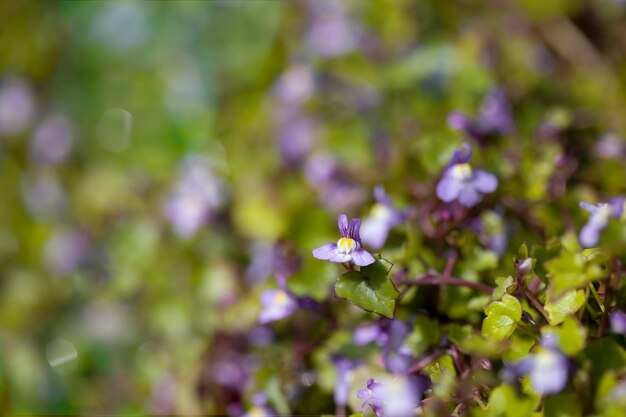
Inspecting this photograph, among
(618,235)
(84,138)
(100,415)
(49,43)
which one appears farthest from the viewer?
(49,43)

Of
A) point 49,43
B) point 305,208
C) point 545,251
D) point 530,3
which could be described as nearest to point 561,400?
point 545,251

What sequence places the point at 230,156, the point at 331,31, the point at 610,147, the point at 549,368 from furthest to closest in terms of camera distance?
the point at 331,31 < the point at 230,156 < the point at 610,147 < the point at 549,368

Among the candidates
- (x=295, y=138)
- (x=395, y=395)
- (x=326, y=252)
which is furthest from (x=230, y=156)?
(x=395, y=395)

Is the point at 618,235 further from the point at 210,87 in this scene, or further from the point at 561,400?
the point at 210,87

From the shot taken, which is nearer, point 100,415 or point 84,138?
point 100,415

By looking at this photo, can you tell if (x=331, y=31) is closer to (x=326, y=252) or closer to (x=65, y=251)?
(x=65, y=251)

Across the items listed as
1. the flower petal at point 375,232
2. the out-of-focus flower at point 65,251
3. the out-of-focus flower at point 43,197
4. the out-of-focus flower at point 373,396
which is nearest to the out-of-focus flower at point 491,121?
the flower petal at point 375,232

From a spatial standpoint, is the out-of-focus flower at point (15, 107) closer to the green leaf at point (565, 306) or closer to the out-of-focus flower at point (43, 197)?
the out-of-focus flower at point (43, 197)
